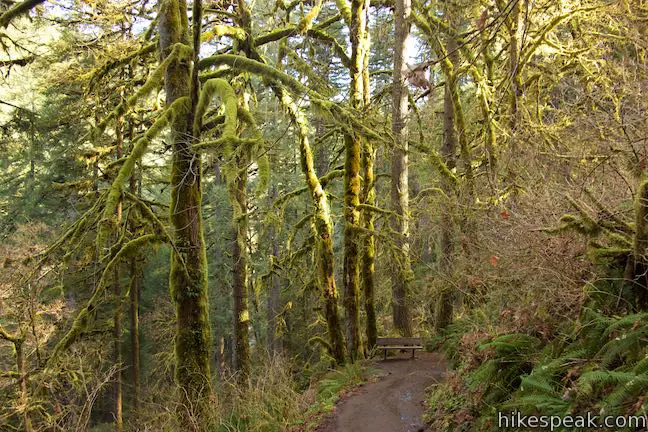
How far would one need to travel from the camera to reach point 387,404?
23.3ft

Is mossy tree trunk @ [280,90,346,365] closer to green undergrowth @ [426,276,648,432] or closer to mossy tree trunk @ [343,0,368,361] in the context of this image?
mossy tree trunk @ [343,0,368,361]

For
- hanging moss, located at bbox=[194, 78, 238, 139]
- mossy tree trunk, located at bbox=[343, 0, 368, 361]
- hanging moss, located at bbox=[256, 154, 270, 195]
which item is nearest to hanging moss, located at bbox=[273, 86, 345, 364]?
mossy tree trunk, located at bbox=[343, 0, 368, 361]

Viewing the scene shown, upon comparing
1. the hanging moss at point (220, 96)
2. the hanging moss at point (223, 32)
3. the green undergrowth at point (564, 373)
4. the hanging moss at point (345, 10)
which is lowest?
the green undergrowth at point (564, 373)

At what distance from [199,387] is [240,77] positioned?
7084mm

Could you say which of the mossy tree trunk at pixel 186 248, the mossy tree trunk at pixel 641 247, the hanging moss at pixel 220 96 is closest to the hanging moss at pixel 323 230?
the hanging moss at pixel 220 96

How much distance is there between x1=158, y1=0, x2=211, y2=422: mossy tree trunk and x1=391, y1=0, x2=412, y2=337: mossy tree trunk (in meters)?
4.10

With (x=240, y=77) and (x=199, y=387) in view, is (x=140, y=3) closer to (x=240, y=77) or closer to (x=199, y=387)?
(x=240, y=77)

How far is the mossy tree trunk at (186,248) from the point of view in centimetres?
750

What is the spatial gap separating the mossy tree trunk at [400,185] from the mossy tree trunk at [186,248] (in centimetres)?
410

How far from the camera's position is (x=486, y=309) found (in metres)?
8.20

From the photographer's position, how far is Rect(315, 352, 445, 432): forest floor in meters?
6.27

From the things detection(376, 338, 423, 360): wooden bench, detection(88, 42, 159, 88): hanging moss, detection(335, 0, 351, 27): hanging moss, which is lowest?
detection(376, 338, 423, 360): wooden bench

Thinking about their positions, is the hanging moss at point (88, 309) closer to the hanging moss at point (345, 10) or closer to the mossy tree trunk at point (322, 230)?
the mossy tree trunk at point (322, 230)

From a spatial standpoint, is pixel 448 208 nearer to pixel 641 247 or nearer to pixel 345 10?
pixel 345 10
